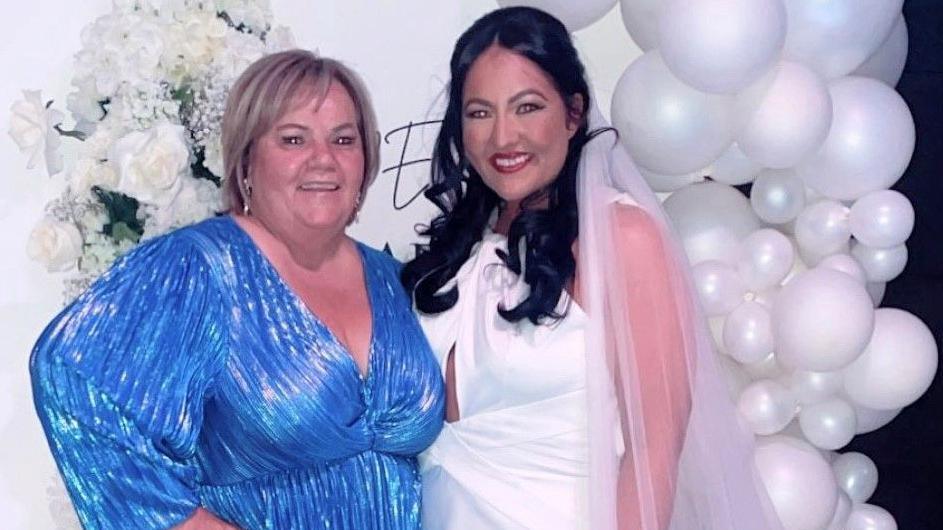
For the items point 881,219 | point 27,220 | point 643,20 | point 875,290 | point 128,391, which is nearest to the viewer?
point 128,391

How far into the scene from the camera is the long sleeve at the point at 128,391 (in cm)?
169

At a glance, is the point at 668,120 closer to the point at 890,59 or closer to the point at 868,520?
the point at 890,59

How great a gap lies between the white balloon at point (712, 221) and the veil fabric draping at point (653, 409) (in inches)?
12.9

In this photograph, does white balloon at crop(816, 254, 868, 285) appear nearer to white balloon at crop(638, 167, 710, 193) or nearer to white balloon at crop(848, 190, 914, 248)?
white balloon at crop(848, 190, 914, 248)

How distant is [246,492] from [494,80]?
0.81 meters

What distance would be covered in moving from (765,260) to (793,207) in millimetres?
158

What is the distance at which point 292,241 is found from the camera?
77.0 inches

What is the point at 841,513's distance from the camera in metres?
2.28

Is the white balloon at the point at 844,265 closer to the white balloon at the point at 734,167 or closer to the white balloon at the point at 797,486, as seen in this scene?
the white balloon at the point at 734,167

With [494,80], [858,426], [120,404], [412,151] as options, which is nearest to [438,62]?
[412,151]

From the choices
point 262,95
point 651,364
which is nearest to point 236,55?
point 262,95

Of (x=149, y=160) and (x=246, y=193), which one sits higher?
(x=149, y=160)

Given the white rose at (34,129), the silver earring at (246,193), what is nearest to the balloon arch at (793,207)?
the silver earring at (246,193)

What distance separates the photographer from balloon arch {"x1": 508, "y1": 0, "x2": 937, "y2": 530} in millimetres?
2023
